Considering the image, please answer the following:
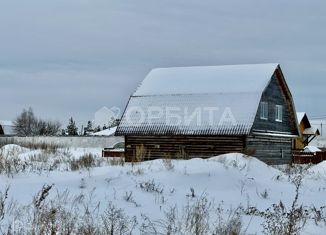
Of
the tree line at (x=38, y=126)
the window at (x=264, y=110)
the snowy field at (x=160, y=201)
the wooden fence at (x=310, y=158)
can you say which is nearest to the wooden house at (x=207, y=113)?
the window at (x=264, y=110)

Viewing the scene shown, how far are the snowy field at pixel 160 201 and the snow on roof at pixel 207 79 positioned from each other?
15140 mm

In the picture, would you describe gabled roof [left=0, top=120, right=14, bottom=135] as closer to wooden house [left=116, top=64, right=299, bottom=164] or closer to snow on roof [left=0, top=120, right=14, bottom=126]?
snow on roof [left=0, top=120, right=14, bottom=126]

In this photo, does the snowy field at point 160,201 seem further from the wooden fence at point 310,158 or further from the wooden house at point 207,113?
the wooden fence at point 310,158

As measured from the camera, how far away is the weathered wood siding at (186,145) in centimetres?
2616

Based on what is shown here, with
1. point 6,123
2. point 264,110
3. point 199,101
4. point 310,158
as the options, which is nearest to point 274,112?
point 264,110

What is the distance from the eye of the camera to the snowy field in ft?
19.4

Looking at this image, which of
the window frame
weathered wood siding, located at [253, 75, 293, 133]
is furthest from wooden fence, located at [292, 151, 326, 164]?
the window frame

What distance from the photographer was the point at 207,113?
88.4 feet

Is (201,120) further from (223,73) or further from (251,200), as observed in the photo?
(251,200)

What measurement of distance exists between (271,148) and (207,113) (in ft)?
17.5

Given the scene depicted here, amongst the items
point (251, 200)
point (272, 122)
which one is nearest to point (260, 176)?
point (251, 200)

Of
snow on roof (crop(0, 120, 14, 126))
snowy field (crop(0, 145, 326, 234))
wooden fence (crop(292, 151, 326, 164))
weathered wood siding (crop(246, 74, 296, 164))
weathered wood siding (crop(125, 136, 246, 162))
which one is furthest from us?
snow on roof (crop(0, 120, 14, 126))

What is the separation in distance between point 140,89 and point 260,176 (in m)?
18.2

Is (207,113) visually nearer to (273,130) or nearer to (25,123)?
(273,130)
